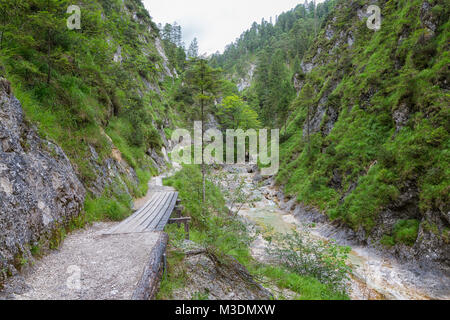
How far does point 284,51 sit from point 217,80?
80.3m

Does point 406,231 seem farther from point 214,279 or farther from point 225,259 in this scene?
point 214,279

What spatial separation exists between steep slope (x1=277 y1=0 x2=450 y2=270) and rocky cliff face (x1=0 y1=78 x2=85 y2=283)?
12842mm

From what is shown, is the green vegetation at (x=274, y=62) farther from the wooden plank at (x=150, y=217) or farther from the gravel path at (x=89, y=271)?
the gravel path at (x=89, y=271)

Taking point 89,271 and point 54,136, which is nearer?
point 89,271

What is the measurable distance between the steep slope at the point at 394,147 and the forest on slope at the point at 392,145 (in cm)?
4

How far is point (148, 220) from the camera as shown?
648 centimetres

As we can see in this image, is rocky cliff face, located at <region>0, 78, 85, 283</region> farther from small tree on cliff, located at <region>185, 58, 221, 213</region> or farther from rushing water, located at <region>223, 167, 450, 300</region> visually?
small tree on cliff, located at <region>185, 58, 221, 213</region>

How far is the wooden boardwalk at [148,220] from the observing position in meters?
5.66

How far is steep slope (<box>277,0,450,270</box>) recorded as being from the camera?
988cm

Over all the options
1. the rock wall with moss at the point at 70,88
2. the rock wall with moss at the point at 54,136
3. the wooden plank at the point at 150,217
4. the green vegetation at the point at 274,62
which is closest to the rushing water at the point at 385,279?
the wooden plank at the point at 150,217

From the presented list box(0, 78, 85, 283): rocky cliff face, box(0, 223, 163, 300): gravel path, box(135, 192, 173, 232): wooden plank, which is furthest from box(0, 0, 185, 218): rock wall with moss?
box(0, 223, 163, 300): gravel path

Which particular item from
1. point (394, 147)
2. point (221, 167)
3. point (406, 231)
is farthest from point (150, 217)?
point (394, 147)

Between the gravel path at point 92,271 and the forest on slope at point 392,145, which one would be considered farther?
the forest on slope at point 392,145

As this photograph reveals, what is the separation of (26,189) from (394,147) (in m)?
16.1
